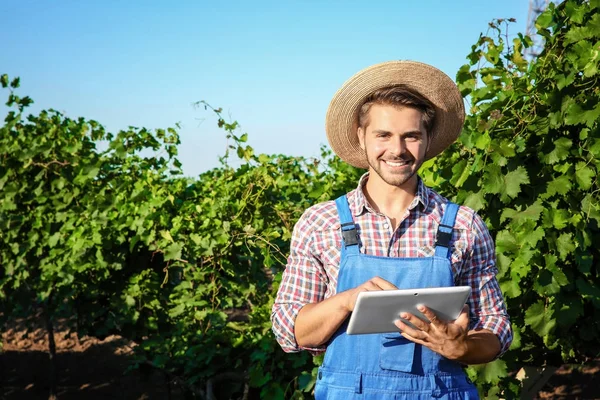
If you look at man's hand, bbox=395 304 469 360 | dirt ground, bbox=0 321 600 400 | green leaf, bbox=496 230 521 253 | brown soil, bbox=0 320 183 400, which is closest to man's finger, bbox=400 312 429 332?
man's hand, bbox=395 304 469 360

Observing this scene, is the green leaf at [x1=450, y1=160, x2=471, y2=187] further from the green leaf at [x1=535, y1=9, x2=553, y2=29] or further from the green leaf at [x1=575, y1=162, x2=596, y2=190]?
the green leaf at [x1=535, y1=9, x2=553, y2=29]

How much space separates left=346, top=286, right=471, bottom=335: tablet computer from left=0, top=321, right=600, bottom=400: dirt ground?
5.09 metres

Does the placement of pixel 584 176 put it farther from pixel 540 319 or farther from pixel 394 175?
pixel 394 175

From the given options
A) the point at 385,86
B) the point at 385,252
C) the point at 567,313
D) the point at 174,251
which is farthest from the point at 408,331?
the point at 174,251

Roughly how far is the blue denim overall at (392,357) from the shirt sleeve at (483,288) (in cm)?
11

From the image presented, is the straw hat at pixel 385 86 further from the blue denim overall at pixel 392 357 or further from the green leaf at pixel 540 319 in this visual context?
the green leaf at pixel 540 319

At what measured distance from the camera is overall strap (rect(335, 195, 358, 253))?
6.29ft

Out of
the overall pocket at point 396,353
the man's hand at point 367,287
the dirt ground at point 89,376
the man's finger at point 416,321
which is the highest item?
the man's hand at point 367,287

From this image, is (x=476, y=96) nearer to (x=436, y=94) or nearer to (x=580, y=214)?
(x=580, y=214)

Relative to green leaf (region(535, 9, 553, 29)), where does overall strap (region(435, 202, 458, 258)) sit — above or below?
below

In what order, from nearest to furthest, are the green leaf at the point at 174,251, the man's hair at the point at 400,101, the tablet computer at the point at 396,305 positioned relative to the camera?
the tablet computer at the point at 396,305
the man's hair at the point at 400,101
the green leaf at the point at 174,251

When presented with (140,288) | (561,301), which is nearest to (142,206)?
(140,288)

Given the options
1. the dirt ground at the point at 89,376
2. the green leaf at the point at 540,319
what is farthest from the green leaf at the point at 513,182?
the dirt ground at the point at 89,376

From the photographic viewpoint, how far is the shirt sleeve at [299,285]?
1939 mm
